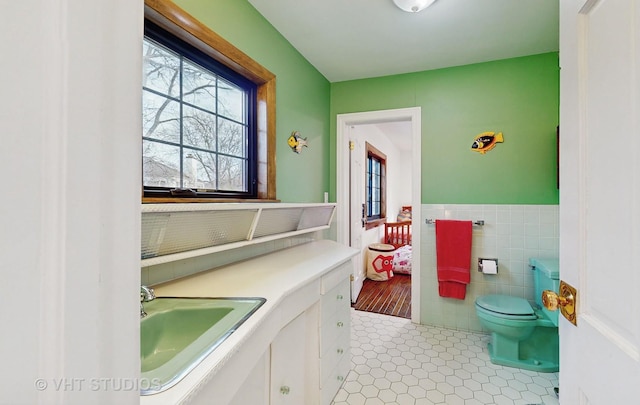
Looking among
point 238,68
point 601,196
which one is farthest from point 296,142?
point 601,196

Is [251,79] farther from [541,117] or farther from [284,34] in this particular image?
[541,117]

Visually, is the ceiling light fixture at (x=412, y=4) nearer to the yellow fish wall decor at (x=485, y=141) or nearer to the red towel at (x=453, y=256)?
the yellow fish wall decor at (x=485, y=141)

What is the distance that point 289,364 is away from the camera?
1.19 meters

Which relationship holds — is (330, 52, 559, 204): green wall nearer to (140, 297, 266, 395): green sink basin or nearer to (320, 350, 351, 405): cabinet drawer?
(320, 350, 351, 405): cabinet drawer

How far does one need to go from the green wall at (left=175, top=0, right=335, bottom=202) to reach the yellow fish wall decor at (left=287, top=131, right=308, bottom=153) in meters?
0.04

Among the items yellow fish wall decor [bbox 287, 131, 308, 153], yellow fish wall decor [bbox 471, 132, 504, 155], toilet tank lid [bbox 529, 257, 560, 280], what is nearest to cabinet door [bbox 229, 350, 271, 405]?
yellow fish wall decor [bbox 287, 131, 308, 153]

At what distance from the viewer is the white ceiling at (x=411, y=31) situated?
1.79 m

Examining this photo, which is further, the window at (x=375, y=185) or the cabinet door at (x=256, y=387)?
the window at (x=375, y=185)

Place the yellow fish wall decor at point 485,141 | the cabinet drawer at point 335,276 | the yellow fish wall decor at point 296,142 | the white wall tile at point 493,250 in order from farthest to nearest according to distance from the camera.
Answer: the yellow fish wall decor at point 485,141, the white wall tile at point 493,250, the yellow fish wall decor at point 296,142, the cabinet drawer at point 335,276

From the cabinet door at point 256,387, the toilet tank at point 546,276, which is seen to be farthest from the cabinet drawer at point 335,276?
the toilet tank at point 546,276

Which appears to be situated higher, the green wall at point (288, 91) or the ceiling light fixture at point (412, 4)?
the ceiling light fixture at point (412, 4)

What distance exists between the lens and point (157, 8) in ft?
3.80

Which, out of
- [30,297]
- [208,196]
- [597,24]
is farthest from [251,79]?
[30,297]

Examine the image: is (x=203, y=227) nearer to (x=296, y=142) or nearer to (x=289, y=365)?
(x=289, y=365)
